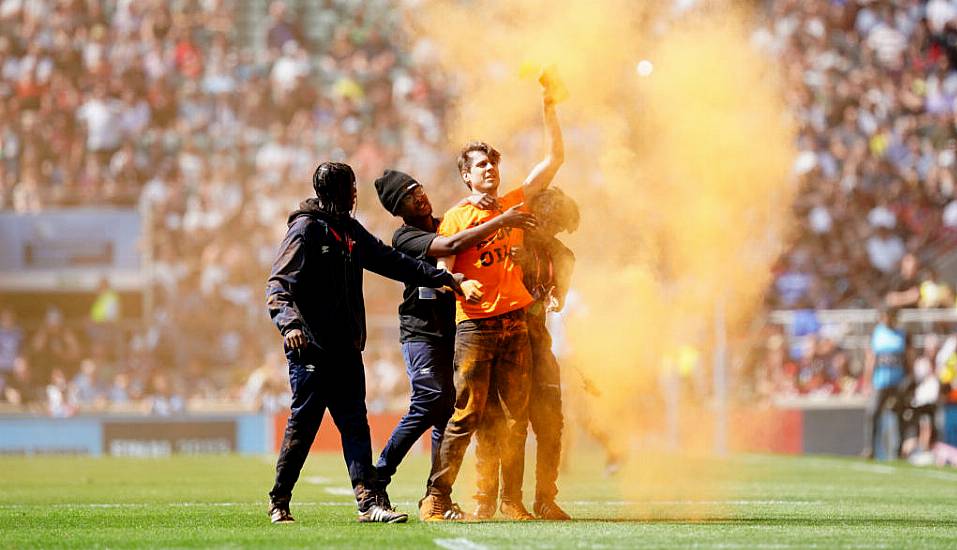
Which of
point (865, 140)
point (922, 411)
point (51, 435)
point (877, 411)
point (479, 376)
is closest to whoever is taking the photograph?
point (479, 376)

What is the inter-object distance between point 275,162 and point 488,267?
1830 cm

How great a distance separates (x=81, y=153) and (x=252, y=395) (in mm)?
5364

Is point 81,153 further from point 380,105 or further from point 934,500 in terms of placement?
point 934,500

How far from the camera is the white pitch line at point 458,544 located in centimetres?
778

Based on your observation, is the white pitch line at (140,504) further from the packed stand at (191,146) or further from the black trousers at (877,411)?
the packed stand at (191,146)

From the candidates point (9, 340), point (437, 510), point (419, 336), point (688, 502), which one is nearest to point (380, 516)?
point (437, 510)

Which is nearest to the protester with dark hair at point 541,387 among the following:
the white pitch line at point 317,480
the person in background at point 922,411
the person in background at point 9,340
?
the white pitch line at point 317,480

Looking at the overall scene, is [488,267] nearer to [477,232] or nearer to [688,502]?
[477,232]

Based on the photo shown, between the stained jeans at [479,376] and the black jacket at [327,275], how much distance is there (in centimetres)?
52

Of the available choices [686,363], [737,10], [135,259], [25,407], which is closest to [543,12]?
[737,10]

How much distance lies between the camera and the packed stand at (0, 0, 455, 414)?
25.3 metres

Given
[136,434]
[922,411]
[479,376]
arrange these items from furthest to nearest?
[136,434]
[922,411]
[479,376]

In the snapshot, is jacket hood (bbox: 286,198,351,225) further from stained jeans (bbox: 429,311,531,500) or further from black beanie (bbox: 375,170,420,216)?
stained jeans (bbox: 429,311,531,500)

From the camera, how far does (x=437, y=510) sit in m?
9.77
